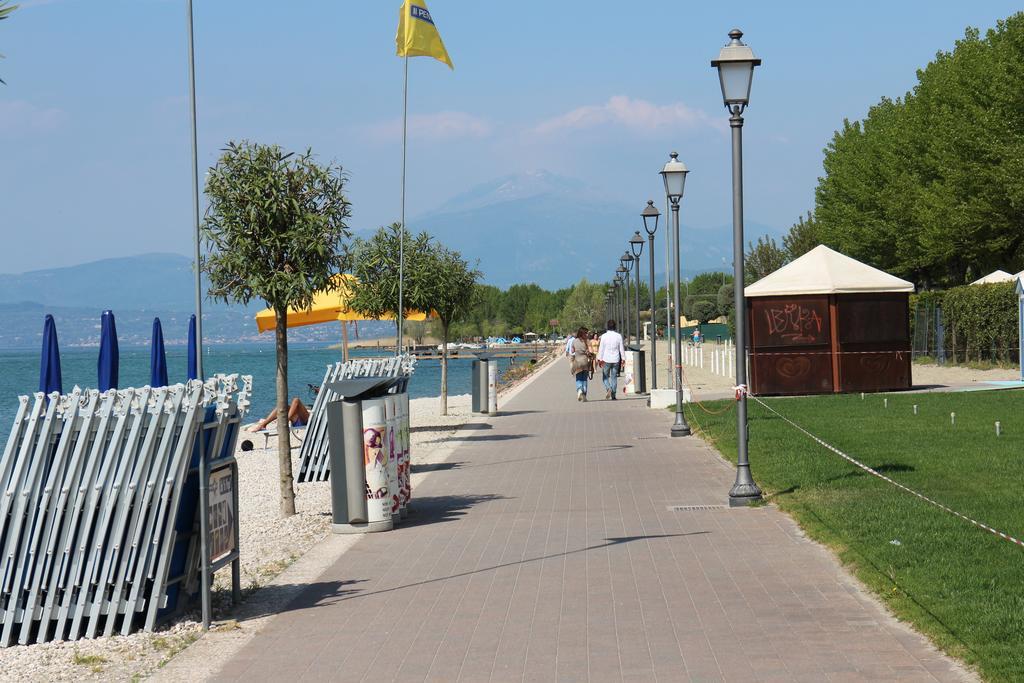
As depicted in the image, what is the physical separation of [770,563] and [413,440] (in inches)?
520

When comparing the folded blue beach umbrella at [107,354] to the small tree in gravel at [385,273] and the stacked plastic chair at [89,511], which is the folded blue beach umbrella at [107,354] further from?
the small tree in gravel at [385,273]

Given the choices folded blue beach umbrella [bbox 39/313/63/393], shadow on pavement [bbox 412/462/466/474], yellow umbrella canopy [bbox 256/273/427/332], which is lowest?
shadow on pavement [bbox 412/462/466/474]

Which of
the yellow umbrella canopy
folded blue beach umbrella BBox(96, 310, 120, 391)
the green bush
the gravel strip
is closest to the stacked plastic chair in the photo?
the gravel strip

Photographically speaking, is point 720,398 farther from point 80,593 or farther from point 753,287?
point 80,593

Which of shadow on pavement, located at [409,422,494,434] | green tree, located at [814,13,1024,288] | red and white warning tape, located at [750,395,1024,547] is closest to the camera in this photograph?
red and white warning tape, located at [750,395,1024,547]

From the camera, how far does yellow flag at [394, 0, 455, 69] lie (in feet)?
63.8

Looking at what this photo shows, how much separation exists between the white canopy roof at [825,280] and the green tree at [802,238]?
144 feet

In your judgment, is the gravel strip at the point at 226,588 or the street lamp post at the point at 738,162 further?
the street lamp post at the point at 738,162

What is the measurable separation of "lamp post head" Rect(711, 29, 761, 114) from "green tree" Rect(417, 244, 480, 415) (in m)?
14.4

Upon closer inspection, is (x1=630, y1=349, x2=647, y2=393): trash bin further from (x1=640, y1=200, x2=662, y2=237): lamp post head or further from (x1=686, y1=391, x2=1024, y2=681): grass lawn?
(x1=686, y1=391, x2=1024, y2=681): grass lawn

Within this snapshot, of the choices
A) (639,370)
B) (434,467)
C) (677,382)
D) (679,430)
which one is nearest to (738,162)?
(434,467)

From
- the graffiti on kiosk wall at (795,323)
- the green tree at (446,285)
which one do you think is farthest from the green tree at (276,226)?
the graffiti on kiosk wall at (795,323)

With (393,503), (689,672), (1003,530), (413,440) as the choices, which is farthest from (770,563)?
(413,440)

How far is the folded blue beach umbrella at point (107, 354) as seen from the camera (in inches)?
332
